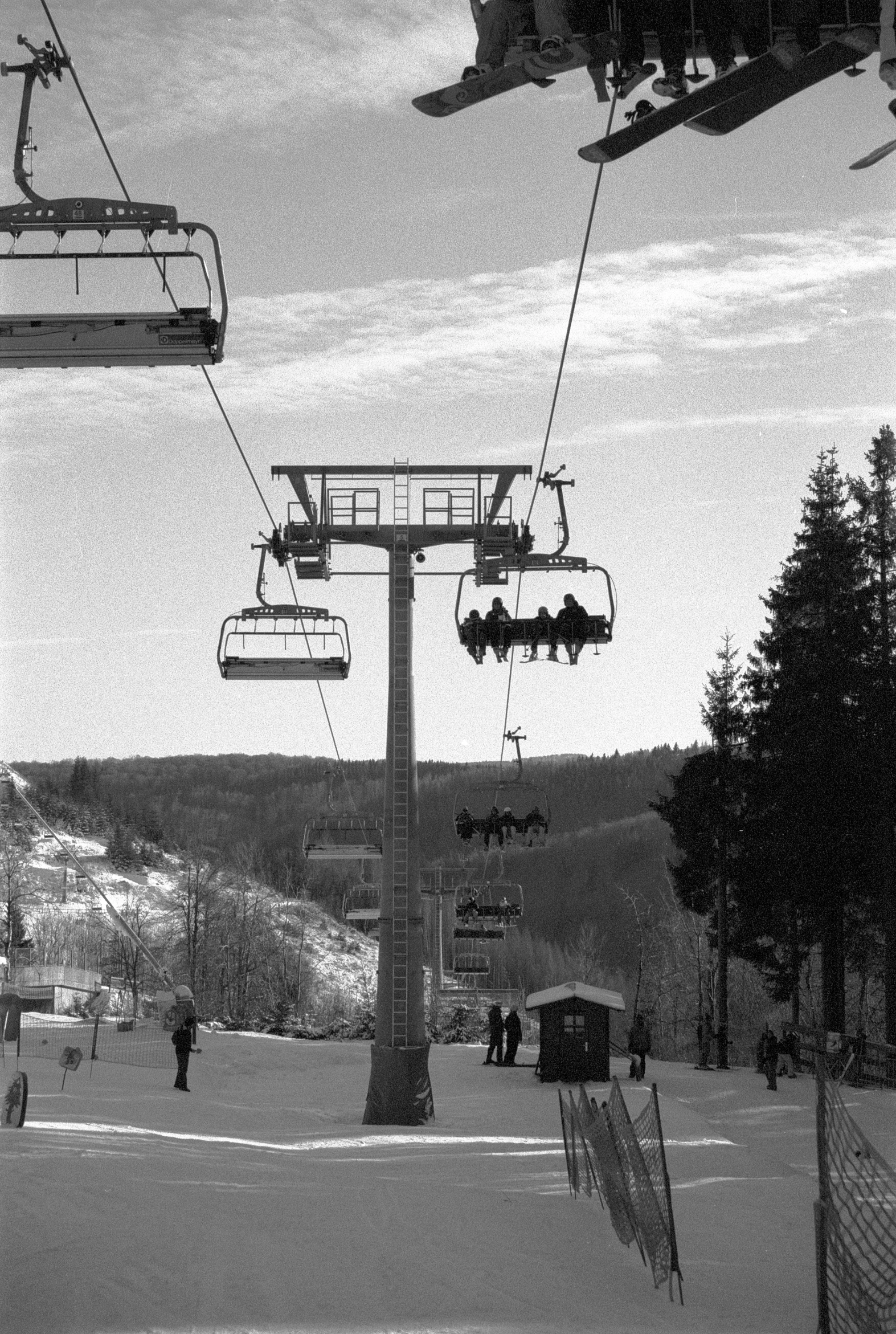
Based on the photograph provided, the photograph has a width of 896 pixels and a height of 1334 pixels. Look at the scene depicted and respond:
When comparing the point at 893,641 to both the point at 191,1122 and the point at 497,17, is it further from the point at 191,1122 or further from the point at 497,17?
the point at 497,17

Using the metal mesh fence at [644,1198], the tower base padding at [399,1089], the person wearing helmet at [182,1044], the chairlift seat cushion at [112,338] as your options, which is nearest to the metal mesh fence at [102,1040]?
the person wearing helmet at [182,1044]

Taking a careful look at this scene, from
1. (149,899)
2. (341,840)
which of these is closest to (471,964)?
(341,840)

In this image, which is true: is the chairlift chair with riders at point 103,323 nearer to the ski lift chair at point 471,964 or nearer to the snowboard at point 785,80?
the snowboard at point 785,80

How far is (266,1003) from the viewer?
75.7 metres

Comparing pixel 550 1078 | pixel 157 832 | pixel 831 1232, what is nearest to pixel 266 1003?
pixel 550 1078

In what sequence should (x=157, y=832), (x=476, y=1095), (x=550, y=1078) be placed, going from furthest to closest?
(x=157, y=832) < (x=550, y=1078) < (x=476, y=1095)

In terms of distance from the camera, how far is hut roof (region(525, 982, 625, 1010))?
98.1 ft

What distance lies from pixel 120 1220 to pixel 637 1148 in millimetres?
3796

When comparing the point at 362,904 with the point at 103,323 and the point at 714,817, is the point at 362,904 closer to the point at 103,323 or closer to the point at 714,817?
the point at 714,817

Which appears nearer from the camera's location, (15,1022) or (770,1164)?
(770,1164)

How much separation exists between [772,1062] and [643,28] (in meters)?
25.7

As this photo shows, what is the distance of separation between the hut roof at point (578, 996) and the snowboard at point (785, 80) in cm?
2534

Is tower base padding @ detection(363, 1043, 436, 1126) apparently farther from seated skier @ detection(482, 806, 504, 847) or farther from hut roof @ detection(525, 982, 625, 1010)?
hut roof @ detection(525, 982, 625, 1010)

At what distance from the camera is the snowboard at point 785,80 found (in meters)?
5.93
